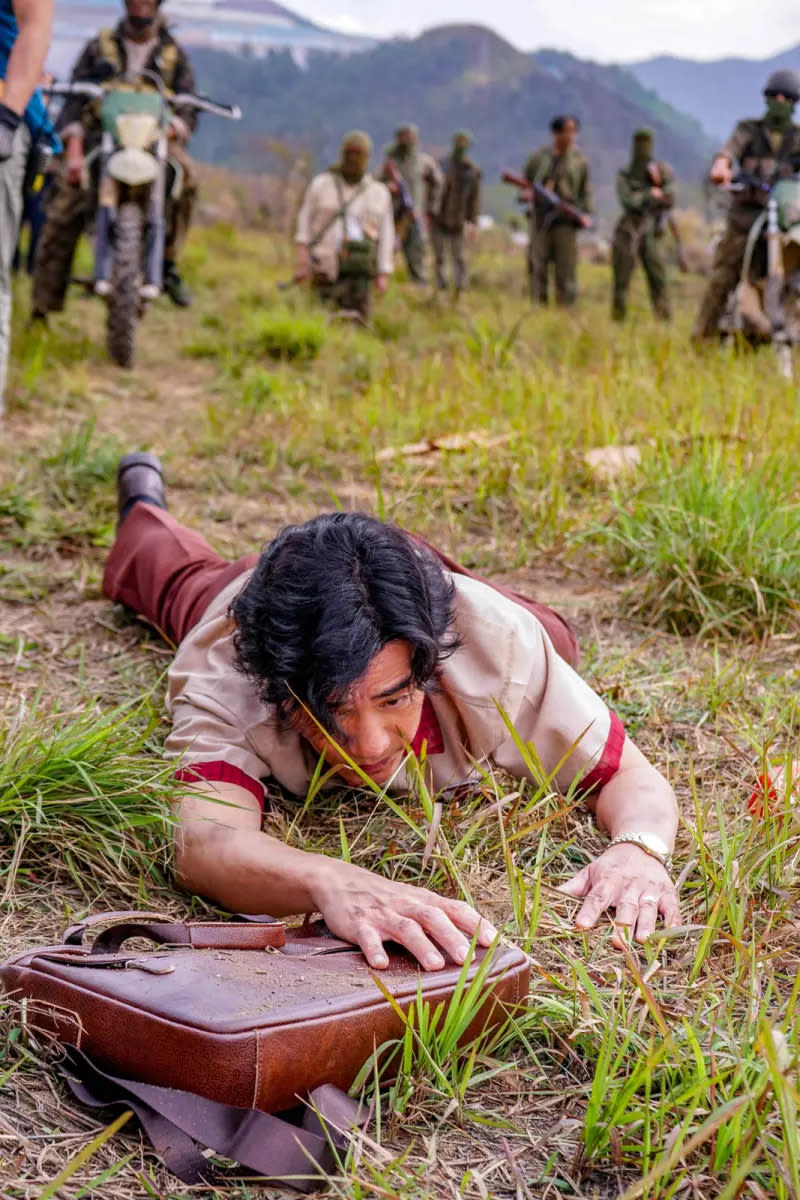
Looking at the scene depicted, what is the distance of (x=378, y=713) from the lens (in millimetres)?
1998

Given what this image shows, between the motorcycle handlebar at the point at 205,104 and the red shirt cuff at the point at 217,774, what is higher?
the motorcycle handlebar at the point at 205,104

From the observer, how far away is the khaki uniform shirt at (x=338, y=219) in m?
9.12

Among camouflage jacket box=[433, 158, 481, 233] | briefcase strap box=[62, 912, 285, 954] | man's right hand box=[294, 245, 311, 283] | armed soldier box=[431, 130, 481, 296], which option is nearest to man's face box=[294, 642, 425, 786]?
briefcase strap box=[62, 912, 285, 954]

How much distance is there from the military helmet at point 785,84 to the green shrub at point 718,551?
473cm

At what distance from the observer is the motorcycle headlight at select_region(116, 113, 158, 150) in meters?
6.13

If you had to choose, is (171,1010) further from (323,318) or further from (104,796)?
(323,318)

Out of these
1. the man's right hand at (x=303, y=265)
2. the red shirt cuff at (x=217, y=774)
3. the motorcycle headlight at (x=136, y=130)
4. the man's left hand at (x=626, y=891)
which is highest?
the motorcycle headlight at (x=136, y=130)

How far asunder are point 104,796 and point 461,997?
2.51ft

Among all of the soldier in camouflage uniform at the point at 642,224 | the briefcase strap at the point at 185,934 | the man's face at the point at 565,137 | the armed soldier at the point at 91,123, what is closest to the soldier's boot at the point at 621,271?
the soldier in camouflage uniform at the point at 642,224

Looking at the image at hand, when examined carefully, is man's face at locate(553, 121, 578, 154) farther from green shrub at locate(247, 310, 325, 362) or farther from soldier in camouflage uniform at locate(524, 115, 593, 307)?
green shrub at locate(247, 310, 325, 362)

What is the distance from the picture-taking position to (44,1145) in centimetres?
140

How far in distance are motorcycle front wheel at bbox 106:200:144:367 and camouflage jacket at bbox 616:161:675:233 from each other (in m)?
6.99

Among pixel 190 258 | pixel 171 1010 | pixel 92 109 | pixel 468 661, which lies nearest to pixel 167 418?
pixel 92 109

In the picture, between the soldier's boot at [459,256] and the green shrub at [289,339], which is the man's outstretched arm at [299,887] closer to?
the green shrub at [289,339]
